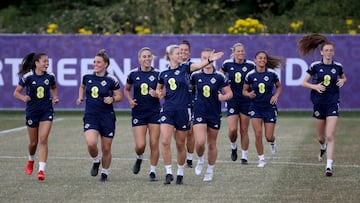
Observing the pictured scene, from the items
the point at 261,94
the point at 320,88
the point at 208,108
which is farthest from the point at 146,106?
the point at 261,94

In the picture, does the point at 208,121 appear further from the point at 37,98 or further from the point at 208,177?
the point at 37,98

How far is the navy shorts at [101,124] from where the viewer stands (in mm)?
15336

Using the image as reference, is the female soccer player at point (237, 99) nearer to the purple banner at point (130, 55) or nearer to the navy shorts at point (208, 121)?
the navy shorts at point (208, 121)

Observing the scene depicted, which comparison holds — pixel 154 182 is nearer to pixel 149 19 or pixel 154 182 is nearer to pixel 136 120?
pixel 136 120

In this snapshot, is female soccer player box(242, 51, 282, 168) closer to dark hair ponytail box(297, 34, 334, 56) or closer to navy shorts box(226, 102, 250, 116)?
navy shorts box(226, 102, 250, 116)

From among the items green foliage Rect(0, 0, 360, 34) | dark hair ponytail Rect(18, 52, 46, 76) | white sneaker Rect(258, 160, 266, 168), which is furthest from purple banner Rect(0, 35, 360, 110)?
dark hair ponytail Rect(18, 52, 46, 76)

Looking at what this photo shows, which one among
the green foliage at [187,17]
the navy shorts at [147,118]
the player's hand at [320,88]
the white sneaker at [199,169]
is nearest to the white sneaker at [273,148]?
the player's hand at [320,88]

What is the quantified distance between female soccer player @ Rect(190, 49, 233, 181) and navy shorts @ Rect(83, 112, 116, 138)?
50.4 inches

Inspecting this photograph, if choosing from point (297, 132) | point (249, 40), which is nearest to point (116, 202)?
point (297, 132)

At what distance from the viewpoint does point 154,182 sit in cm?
1530

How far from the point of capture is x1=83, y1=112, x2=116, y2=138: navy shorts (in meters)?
15.3

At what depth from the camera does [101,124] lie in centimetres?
1538

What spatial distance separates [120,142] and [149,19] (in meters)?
15.8

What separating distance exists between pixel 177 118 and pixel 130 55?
16.1 metres
